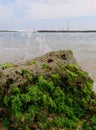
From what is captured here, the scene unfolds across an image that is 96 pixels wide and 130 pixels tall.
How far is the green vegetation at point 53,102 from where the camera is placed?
4.49 meters

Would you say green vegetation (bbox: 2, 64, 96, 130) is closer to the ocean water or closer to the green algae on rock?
the green algae on rock

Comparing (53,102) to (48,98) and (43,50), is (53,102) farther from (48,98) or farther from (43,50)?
(43,50)

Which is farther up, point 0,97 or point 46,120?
point 0,97

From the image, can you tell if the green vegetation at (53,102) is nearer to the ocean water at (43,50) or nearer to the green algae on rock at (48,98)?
the green algae on rock at (48,98)

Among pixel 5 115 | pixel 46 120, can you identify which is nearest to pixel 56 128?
pixel 46 120

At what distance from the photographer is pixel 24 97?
4508mm

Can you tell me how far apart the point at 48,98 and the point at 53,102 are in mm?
111

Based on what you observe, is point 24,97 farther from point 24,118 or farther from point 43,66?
point 43,66

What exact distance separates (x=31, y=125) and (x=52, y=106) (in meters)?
0.46

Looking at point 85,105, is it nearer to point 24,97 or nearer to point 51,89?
point 51,89

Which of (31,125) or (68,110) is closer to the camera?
(31,125)

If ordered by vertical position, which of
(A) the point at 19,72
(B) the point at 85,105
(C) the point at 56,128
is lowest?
(C) the point at 56,128

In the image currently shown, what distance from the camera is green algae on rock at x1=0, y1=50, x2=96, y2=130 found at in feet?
14.8

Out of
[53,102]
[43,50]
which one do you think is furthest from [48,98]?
[43,50]
